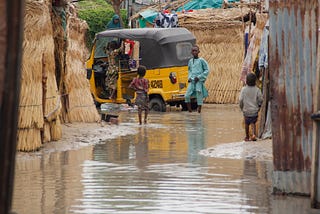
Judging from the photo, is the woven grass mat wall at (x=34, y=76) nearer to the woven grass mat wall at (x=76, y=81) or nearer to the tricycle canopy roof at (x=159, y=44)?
the woven grass mat wall at (x=76, y=81)

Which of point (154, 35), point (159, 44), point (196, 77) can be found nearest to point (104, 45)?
point (154, 35)

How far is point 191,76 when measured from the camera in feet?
71.2

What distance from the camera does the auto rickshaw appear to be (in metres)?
22.0

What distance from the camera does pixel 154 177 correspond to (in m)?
9.55

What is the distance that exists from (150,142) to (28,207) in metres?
6.39

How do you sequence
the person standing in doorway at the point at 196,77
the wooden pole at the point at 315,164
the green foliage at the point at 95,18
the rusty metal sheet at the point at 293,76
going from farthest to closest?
the green foliage at the point at 95,18, the person standing in doorway at the point at 196,77, the rusty metal sheet at the point at 293,76, the wooden pole at the point at 315,164

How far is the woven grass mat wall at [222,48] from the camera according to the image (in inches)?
985

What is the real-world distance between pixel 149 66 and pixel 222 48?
4.04m

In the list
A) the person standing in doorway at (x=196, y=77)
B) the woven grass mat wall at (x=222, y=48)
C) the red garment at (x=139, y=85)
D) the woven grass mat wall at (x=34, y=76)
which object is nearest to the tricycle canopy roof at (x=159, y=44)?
the person standing in doorway at (x=196, y=77)

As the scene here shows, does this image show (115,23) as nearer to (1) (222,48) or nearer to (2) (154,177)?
(1) (222,48)

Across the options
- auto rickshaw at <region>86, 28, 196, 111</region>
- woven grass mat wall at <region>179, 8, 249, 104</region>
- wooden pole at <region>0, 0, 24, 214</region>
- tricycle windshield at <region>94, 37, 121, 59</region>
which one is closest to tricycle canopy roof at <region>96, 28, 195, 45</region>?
auto rickshaw at <region>86, 28, 196, 111</region>

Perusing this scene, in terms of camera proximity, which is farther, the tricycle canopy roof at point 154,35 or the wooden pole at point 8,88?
the tricycle canopy roof at point 154,35

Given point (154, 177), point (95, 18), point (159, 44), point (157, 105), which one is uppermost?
point (95, 18)

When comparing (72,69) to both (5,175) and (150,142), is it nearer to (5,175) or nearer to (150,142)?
(150,142)
